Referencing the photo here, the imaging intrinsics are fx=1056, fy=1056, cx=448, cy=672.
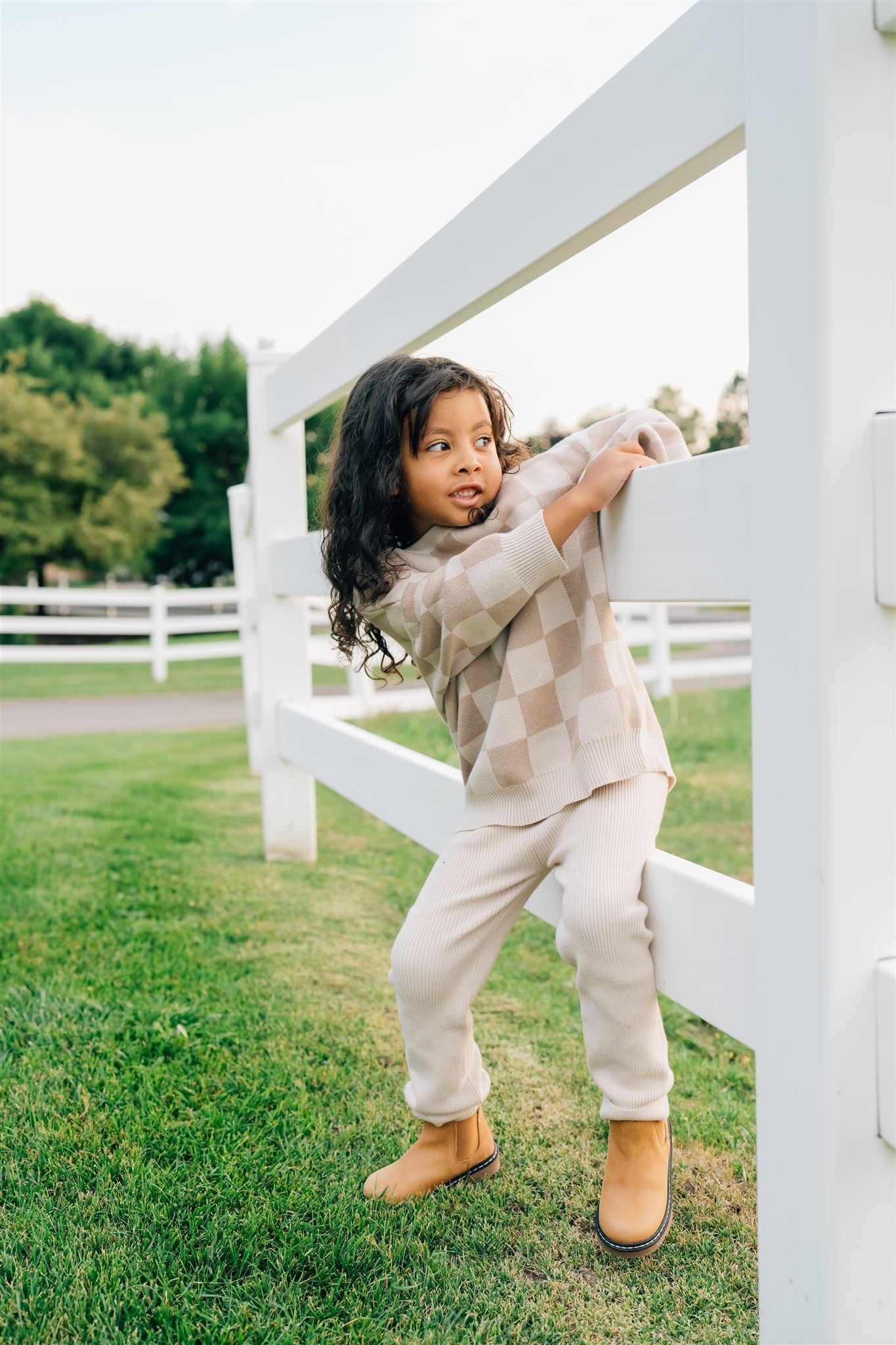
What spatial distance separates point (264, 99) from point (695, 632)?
7.80m

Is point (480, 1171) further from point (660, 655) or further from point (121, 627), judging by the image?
point (121, 627)

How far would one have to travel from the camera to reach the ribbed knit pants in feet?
4.13

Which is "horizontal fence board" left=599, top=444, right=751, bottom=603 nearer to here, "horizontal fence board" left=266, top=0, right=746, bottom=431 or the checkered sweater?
the checkered sweater

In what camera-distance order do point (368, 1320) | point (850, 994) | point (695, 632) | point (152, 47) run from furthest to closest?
point (152, 47) < point (695, 632) < point (368, 1320) < point (850, 994)

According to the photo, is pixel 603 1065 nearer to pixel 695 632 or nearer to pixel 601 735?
pixel 601 735

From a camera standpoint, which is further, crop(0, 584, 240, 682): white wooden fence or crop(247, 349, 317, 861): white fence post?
crop(0, 584, 240, 682): white wooden fence

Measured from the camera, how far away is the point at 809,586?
882 mm

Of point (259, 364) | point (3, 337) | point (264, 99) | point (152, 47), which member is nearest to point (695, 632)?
point (259, 364)

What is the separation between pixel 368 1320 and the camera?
3.83 ft

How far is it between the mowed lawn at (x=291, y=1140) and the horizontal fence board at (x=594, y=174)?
4.09 ft

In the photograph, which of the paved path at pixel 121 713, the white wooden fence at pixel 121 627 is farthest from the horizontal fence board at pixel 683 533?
the white wooden fence at pixel 121 627

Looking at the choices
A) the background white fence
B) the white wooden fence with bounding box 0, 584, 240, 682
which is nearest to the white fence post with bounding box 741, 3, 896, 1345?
the background white fence

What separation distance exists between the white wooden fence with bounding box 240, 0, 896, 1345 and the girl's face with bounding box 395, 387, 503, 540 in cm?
45

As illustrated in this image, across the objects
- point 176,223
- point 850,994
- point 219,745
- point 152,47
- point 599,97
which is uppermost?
point 176,223
